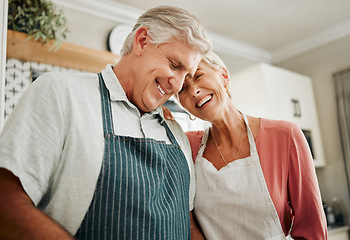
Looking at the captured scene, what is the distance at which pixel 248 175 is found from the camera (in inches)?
50.0

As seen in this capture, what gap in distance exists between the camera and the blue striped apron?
0.78 meters

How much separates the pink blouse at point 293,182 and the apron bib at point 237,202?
0.04 meters

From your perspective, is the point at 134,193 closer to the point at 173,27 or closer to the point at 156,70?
the point at 156,70

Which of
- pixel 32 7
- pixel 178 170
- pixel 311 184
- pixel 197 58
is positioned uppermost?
pixel 32 7

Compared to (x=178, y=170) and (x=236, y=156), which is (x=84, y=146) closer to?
→ (x=178, y=170)

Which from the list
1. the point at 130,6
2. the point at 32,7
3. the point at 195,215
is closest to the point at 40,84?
the point at 195,215

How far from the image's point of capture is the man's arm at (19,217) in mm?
627

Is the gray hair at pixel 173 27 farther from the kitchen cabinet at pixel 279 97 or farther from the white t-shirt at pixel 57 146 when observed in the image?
the kitchen cabinet at pixel 279 97

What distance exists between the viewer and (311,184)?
1.19 meters

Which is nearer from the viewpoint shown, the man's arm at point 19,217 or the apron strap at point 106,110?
the man's arm at point 19,217

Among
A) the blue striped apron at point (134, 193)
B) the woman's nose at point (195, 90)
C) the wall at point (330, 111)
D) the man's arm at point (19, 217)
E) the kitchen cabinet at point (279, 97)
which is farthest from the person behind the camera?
the wall at point (330, 111)

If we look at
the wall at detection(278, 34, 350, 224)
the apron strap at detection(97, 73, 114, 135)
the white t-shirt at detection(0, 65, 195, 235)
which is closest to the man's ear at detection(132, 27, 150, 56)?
the apron strap at detection(97, 73, 114, 135)

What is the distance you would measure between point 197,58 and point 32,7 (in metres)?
1.44

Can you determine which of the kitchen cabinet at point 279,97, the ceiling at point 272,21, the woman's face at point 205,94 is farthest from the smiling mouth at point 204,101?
the kitchen cabinet at point 279,97
